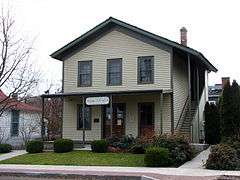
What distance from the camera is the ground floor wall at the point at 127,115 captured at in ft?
87.1

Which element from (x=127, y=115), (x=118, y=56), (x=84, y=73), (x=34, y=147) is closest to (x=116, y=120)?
(x=127, y=115)

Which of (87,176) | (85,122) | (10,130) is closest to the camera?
(87,176)

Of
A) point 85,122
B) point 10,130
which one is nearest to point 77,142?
point 85,122

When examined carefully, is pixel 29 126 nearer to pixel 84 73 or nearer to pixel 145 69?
pixel 84 73

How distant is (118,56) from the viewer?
91.5 ft

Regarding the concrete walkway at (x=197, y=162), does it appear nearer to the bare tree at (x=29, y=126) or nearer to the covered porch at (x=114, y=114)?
the covered porch at (x=114, y=114)

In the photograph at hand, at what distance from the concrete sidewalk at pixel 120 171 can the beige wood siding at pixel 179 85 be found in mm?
9264

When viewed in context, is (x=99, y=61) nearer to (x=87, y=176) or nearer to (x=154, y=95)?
(x=154, y=95)

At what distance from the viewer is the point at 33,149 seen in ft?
82.4

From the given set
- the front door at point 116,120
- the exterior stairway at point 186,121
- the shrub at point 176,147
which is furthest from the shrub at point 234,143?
the front door at point 116,120

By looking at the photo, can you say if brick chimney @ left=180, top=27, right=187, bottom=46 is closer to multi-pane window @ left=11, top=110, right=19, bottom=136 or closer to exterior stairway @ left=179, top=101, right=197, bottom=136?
exterior stairway @ left=179, top=101, right=197, bottom=136

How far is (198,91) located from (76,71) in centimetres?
896

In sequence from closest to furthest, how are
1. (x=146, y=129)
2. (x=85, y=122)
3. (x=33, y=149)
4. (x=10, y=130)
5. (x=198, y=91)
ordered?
(x=33, y=149), (x=146, y=129), (x=85, y=122), (x=198, y=91), (x=10, y=130)

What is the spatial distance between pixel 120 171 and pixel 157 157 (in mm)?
2250
